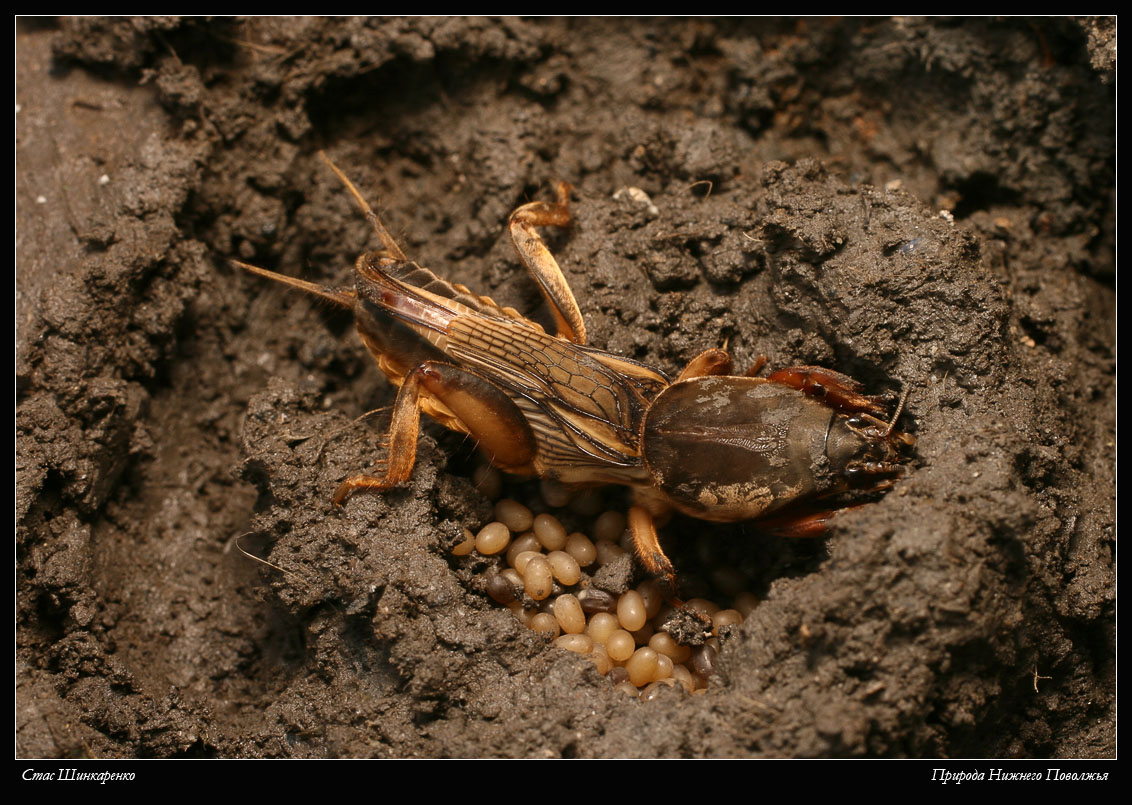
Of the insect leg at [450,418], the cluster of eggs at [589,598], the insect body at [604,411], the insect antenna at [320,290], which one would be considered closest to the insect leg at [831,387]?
the insect body at [604,411]

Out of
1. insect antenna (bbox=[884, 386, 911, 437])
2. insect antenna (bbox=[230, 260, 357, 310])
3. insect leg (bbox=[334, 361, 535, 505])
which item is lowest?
insect leg (bbox=[334, 361, 535, 505])

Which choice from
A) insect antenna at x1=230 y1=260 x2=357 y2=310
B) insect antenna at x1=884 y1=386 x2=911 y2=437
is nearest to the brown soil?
insect antenna at x1=884 y1=386 x2=911 y2=437

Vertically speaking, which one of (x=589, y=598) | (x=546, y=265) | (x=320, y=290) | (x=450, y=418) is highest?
(x=546, y=265)

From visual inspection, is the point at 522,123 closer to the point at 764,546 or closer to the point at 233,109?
the point at 233,109

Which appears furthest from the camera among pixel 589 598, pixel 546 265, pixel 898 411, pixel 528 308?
pixel 528 308

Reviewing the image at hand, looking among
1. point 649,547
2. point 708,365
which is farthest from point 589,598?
point 708,365

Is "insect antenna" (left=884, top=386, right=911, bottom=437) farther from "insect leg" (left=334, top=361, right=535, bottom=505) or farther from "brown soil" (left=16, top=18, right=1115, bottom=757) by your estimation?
"insect leg" (left=334, top=361, right=535, bottom=505)

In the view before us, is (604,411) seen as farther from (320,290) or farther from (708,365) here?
(320,290)

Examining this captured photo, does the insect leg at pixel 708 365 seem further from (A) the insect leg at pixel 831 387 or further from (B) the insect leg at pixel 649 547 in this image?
(B) the insect leg at pixel 649 547
